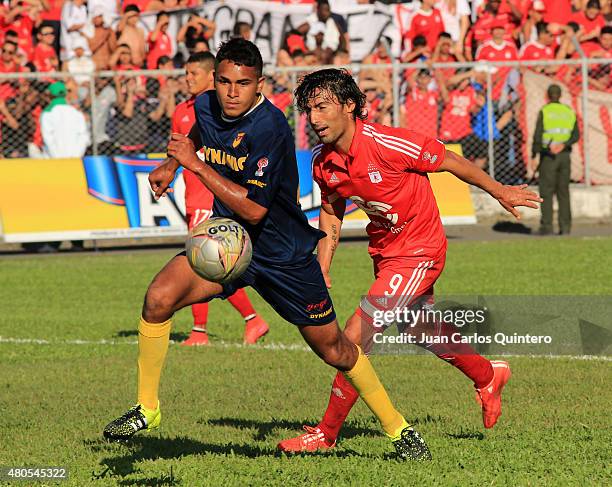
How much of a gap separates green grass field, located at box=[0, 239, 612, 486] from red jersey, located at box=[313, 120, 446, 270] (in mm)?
1197

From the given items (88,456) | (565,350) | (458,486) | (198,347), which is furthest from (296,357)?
(458,486)

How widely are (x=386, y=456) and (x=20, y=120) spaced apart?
15296mm

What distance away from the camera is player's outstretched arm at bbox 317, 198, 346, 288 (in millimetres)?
7414

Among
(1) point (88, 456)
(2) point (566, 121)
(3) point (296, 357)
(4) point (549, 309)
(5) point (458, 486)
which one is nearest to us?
(5) point (458, 486)

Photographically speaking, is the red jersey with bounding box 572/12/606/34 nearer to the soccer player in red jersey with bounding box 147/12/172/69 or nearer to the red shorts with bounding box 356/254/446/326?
the soccer player in red jersey with bounding box 147/12/172/69

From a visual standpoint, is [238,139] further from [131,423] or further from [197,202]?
[197,202]

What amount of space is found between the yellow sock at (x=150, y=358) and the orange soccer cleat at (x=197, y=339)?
4700 millimetres

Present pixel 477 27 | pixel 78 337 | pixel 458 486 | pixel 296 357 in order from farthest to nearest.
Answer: pixel 477 27
pixel 78 337
pixel 296 357
pixel 458 486

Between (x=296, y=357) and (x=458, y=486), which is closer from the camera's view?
(x=458, y=486)

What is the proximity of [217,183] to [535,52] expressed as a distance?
17.1 meters

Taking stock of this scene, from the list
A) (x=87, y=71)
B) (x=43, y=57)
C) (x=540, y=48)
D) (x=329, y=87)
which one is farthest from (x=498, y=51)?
(x=329, y=87)

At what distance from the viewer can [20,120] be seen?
20.9 m

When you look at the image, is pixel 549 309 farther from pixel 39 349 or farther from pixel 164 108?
pixel 164 108

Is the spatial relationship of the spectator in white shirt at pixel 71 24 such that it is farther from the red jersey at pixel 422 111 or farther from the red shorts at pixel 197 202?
the red shorts at pixel 197 202
